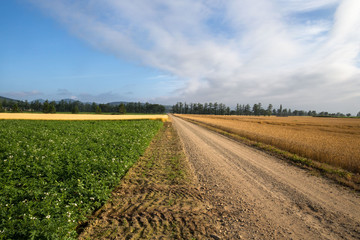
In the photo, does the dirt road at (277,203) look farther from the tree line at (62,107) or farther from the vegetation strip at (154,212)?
the tree line at (62,107)

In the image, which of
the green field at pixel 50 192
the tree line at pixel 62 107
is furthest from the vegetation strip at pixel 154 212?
the tree line at pixel 62 107

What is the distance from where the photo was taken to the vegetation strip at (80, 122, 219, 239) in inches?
180

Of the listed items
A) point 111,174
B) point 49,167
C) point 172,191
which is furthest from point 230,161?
point 49,167

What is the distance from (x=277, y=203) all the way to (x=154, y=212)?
4434 millimetres

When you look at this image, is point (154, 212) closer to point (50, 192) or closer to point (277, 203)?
point (50, 192)

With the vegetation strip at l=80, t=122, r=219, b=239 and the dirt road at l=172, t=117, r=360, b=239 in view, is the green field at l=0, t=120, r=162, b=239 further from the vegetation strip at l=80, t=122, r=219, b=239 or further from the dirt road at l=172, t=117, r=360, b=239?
the dirt road at l=172, t=117, r=360, b=239

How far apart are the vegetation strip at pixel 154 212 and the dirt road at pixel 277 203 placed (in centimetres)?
59

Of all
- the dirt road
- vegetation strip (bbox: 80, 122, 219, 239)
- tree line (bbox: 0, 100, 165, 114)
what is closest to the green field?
vegetation strip (bbox: 80, 122, 219, 239)

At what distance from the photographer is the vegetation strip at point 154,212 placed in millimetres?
4582

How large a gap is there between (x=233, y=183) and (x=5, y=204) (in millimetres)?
7814

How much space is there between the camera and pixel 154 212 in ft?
18.1

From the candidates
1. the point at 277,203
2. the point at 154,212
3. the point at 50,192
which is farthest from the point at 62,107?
the point at 277,203

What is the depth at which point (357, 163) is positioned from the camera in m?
10.5

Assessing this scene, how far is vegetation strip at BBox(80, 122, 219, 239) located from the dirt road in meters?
0.59
